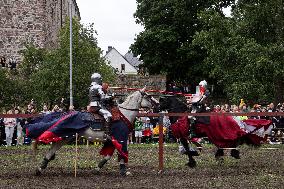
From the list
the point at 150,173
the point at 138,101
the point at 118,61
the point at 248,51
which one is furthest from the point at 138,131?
the point at 118,61

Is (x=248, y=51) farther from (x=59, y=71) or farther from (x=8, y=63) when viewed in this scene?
(x=8, y=63)

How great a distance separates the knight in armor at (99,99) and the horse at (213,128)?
225 cm

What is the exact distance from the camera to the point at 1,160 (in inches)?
750

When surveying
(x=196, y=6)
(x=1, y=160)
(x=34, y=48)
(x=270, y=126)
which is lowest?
(x=1, y=160)

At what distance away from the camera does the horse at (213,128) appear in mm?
16078

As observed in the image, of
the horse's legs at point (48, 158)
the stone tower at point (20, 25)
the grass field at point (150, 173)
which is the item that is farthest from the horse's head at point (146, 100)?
the stone tower at point (20, 25)

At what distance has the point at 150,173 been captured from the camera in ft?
48.6

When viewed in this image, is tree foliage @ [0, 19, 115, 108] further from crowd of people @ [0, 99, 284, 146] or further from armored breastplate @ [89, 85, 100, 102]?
armored breastplate @ [89, 85, 100, 102]

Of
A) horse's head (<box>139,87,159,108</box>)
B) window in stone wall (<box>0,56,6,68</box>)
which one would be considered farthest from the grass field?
window in stone wall (<box>0,56,6,68</box>)

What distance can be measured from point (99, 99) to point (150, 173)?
2.18 meters

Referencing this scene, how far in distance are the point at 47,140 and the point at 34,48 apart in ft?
85.4

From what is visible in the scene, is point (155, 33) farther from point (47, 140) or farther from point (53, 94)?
point (47, 140)

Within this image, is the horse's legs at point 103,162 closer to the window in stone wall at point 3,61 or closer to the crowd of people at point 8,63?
the crowd of people at point 8,63

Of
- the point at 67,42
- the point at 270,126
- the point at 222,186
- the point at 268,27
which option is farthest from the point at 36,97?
the point at 222,186
